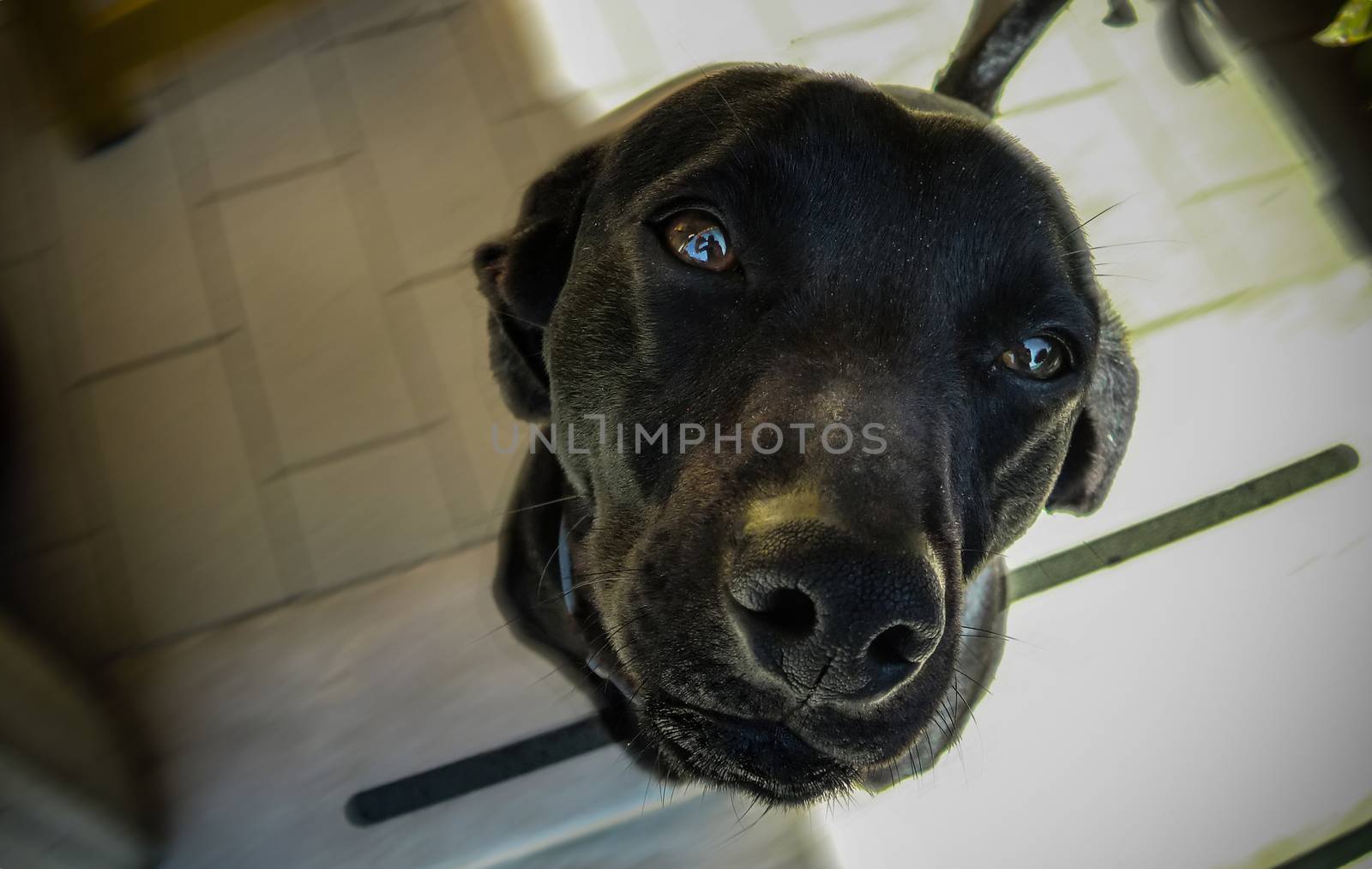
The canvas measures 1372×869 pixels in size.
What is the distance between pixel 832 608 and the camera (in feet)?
2.50

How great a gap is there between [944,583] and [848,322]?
0.94ft

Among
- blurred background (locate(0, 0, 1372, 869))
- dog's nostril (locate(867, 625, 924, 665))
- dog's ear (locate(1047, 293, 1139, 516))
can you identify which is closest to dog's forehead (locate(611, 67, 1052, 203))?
→ dog's ear (locate(1047, 293, 1139, 516))

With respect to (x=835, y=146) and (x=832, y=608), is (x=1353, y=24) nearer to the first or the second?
(x=835, y=146)

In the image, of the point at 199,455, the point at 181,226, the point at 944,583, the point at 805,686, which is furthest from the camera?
the point at 181,226

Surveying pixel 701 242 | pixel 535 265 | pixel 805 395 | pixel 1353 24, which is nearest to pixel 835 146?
pixel 701 242

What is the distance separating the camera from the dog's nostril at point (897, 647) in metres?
0.82

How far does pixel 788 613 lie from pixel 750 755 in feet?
0.78

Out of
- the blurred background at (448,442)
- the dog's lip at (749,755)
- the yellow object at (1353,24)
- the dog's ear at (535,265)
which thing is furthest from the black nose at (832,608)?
the yellow object at (1353,24)

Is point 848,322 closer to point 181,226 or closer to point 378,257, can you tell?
point 378,257

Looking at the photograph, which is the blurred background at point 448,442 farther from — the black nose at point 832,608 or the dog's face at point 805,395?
the black nose at point 832,608

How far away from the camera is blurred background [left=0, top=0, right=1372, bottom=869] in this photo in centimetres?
188

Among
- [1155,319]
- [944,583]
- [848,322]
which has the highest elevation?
[848,322]

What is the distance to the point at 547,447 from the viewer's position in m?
1.61

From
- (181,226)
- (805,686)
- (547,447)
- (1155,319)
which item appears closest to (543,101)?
(181,226)
